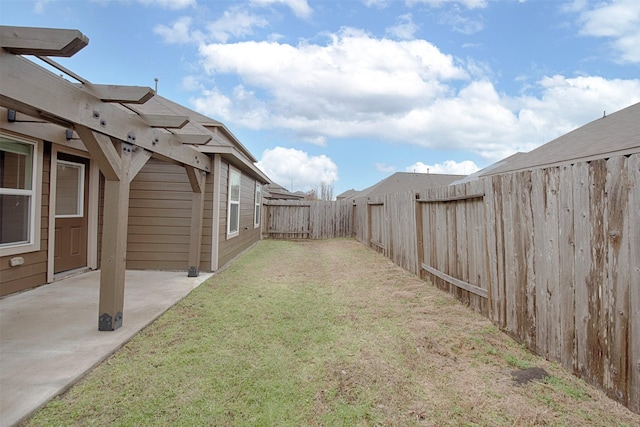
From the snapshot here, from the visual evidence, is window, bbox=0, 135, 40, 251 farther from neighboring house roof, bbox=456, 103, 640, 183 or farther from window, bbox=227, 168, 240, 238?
neighboring house roof, bbox=456, 103, 640, 183

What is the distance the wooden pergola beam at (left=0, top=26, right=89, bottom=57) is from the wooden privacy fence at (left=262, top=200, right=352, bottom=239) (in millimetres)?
11758

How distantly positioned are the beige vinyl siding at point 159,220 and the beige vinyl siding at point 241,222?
70 cm

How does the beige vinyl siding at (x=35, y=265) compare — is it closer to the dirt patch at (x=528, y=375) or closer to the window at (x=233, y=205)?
the window at (x=233, y=205)

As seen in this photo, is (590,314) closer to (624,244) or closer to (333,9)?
(624,244)

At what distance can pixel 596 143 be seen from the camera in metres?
5.57

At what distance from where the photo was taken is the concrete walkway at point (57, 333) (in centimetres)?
205

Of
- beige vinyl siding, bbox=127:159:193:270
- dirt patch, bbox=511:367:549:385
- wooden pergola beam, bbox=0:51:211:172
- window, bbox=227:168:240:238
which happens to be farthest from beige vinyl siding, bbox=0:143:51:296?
dirt patch, bbox=511:367:549:385

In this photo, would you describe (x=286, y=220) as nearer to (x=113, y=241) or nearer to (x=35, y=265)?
(x=35, y=265)

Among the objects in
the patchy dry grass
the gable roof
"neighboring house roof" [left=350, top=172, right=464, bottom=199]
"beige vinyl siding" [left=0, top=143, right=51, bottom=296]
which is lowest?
the patchy dry grass

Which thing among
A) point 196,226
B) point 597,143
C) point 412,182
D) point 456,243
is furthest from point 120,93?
point 412,182

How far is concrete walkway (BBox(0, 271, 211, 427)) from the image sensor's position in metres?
2.05

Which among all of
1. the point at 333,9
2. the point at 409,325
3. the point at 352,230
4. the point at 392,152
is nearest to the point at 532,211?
the point at 409,325

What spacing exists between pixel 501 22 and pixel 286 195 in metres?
21.1

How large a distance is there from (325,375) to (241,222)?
666 cm
